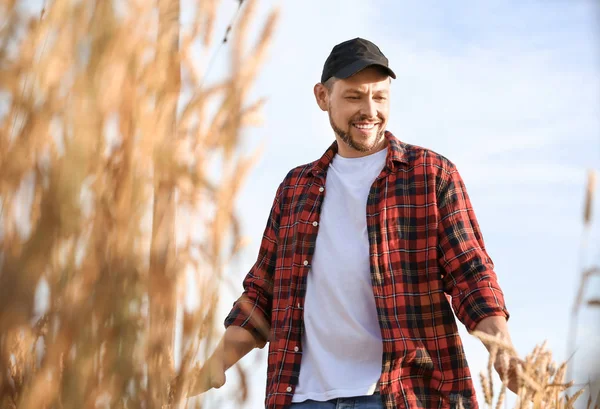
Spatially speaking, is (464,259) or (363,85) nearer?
(464,259)

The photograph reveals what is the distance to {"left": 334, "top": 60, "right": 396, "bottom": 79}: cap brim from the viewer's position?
2436 mm

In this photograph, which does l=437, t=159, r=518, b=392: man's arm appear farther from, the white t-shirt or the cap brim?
the cap brim

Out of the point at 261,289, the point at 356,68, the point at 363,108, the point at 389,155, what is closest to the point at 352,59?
the point at 356,68

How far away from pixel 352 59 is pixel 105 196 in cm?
170

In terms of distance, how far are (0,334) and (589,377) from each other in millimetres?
1764

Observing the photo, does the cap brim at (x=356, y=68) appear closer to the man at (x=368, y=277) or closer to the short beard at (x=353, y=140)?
the man at (x=368, y=277)

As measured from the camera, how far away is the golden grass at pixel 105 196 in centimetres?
90

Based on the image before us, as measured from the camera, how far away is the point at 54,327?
2.99ft

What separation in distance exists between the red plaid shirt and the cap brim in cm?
25

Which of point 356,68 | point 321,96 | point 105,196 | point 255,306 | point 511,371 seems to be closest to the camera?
point 105,196

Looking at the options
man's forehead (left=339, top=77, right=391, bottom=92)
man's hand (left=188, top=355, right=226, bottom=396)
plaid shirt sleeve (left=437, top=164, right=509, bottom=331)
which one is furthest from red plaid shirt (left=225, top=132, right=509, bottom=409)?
man's hand (left=188, top=355, right=226, bottom=396)

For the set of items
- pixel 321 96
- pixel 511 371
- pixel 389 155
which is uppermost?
pixel 321 96

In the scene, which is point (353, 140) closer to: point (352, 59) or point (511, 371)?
point (352, 59)

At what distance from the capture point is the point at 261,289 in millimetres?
2625
